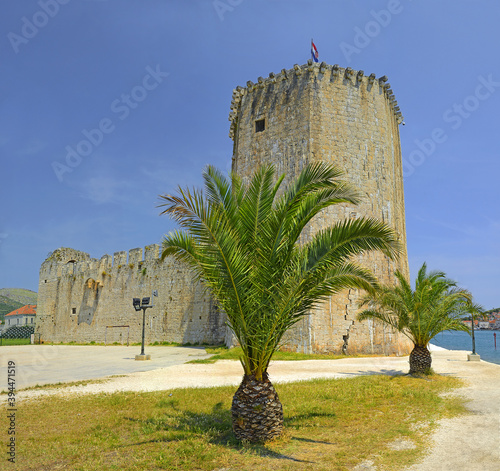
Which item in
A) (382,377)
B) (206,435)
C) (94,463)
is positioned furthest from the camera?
(382,377)

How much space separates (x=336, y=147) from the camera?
59.2 ft

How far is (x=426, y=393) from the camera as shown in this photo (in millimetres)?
7871

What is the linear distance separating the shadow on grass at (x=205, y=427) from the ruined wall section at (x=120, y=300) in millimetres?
15182

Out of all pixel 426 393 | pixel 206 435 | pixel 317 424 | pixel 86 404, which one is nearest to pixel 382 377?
pixel 426 393

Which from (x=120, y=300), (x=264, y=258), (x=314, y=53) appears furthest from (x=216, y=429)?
(x=120, y=300)

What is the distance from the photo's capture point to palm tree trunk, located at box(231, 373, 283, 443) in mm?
5383

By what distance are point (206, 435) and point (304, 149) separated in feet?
46.7

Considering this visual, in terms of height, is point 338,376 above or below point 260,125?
below

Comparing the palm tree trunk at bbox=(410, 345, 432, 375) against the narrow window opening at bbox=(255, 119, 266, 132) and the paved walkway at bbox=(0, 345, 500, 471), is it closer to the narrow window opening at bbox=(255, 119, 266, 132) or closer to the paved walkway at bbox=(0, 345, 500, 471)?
the paved walkway at bbox=(0, 345, 500, 471)

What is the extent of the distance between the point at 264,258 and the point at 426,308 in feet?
21.1

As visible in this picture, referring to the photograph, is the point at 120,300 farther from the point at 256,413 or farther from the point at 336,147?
the point at 256,413

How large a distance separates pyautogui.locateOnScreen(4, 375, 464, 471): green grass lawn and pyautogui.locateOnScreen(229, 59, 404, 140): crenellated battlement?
14.7 metres

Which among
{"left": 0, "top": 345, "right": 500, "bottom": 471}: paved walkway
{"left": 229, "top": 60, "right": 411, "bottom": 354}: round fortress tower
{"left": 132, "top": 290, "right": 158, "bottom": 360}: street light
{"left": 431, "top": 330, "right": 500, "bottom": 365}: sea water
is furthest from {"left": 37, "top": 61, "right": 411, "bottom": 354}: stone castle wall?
{"left": 431, "top": 330, "right": 500, "bottom": 365}: sea water

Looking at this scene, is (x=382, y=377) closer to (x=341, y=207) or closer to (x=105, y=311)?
(x=341, y=207)
